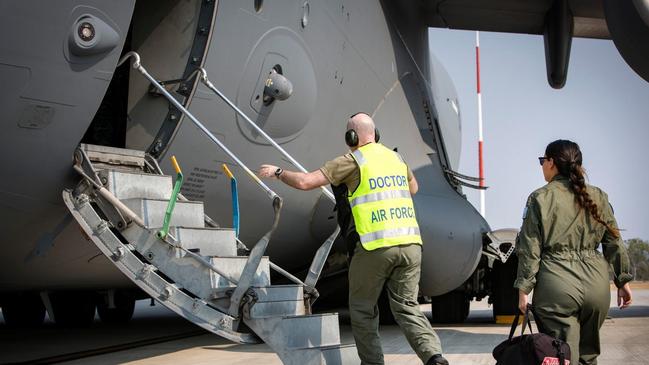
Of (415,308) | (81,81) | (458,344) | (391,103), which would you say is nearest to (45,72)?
(81,81)

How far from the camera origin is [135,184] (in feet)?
18.3

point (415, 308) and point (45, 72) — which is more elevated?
point (45, 72)

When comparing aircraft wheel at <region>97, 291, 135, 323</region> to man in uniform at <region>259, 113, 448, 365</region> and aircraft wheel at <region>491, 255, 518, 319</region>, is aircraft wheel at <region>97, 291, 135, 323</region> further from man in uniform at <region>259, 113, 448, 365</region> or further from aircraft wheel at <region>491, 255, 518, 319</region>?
man in uniform at <region>259, 113, 448, 365</region>

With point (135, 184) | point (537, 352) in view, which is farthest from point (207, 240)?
point (537, 352)

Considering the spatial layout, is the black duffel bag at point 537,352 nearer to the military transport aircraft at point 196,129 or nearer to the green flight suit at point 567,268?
the green flight suit at point 567,268

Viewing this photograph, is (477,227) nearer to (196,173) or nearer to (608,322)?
(608,322)

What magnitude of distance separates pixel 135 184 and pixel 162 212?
27cm

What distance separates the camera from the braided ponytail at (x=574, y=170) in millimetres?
4035

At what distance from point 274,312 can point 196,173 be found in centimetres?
184

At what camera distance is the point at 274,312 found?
17.1ft

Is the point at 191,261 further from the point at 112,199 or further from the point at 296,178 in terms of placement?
the point at 296,178

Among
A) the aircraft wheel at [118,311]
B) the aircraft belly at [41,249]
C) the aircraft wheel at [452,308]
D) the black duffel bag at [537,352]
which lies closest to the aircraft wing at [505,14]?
the aircraft wheel at [452,308]

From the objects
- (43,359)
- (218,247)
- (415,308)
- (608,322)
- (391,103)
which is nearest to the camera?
(415,308)

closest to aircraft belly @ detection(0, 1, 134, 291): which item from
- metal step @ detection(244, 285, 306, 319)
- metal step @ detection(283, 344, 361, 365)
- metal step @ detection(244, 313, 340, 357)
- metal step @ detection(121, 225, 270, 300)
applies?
metal step @ detection(121, 225, 270, 300)
